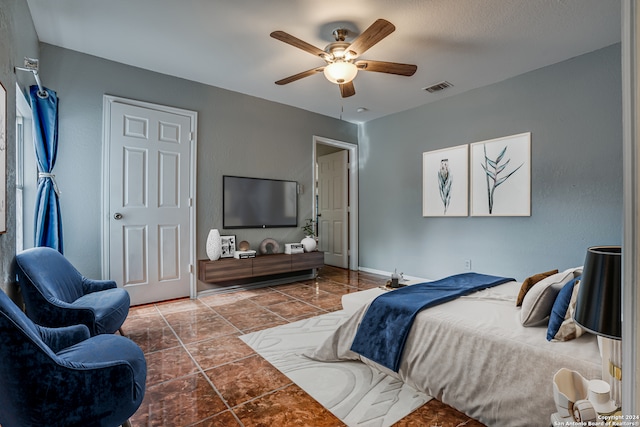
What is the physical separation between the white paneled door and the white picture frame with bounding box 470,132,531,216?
2.37 metres

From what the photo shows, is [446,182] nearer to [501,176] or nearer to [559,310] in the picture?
[501,176]

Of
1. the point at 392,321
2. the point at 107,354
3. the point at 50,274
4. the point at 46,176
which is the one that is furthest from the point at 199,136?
the point at 392,321

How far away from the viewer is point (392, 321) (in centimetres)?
193

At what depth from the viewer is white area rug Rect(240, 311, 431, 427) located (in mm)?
1649

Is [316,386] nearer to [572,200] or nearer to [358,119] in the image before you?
[572,200]

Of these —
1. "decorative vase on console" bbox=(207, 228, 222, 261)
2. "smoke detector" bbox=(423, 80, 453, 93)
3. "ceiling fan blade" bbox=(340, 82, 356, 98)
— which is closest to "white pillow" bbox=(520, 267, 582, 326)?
"ceiling fan blade" bbox=(340, 82, 356, 98)

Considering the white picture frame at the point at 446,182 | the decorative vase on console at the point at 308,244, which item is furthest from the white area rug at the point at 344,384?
the white picture frame at the point at 446,182

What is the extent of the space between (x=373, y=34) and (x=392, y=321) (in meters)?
2.04

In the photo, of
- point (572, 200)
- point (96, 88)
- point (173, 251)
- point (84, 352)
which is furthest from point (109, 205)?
point (572, 200)

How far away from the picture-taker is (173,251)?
12.4 ft

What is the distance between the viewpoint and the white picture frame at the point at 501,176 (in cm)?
363

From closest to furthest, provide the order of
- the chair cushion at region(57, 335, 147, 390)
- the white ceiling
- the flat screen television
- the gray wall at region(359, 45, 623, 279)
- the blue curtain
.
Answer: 1. the chair cushion at region(57, 335, 147, 390)
2. the white ceiling
3. the blue curtain
4. the gray wall at region(359, 45, 623, 279)
5. the flat screen television

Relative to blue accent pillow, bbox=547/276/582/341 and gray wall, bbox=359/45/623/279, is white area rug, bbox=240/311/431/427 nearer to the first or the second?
blue accent pillow, bbox=547/276/582/341

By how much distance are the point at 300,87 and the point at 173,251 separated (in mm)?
2653
